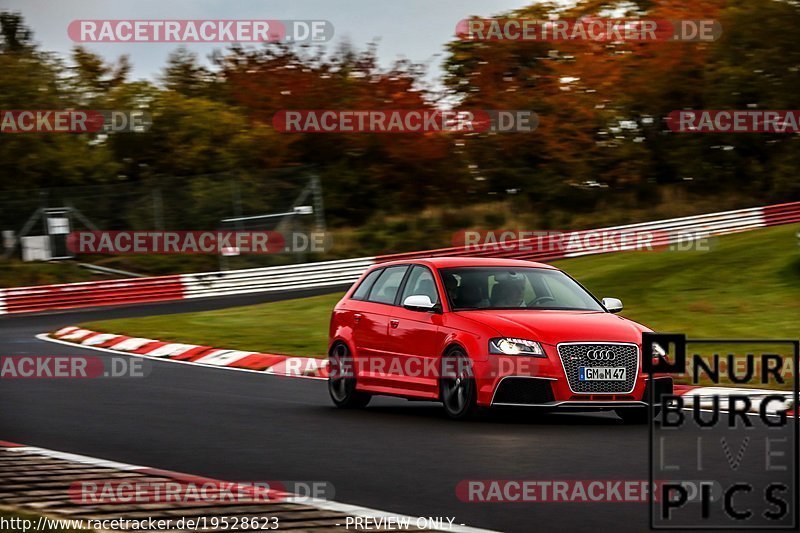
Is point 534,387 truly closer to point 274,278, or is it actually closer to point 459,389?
point 459,389

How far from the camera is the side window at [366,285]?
14625 mm

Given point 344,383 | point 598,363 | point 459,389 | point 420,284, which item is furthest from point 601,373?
point 344,383

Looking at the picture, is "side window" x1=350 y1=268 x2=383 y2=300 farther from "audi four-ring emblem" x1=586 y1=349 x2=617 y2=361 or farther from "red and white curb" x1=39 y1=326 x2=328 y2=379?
"red and white curb" x1=39 y1=326 x2=328 y2=379

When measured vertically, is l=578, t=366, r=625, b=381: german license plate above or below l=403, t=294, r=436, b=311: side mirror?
below

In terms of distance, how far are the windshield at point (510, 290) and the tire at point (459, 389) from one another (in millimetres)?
646

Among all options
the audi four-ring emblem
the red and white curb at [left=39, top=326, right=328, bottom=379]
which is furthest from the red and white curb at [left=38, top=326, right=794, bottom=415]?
the audi four-ring emblem

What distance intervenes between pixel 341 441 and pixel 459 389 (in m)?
1.88

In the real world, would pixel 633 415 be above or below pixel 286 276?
above

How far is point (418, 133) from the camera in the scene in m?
49.3

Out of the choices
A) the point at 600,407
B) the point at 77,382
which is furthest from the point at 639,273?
the point at 600,407

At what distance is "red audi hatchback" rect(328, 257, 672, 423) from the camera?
40.5ft

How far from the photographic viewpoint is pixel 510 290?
1349 centimetres

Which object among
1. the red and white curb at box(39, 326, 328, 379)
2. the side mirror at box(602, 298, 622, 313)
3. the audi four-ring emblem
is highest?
the side mirror at box(602, 298, 622, 313)

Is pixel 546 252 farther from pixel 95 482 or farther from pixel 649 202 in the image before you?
pixel 95 482
